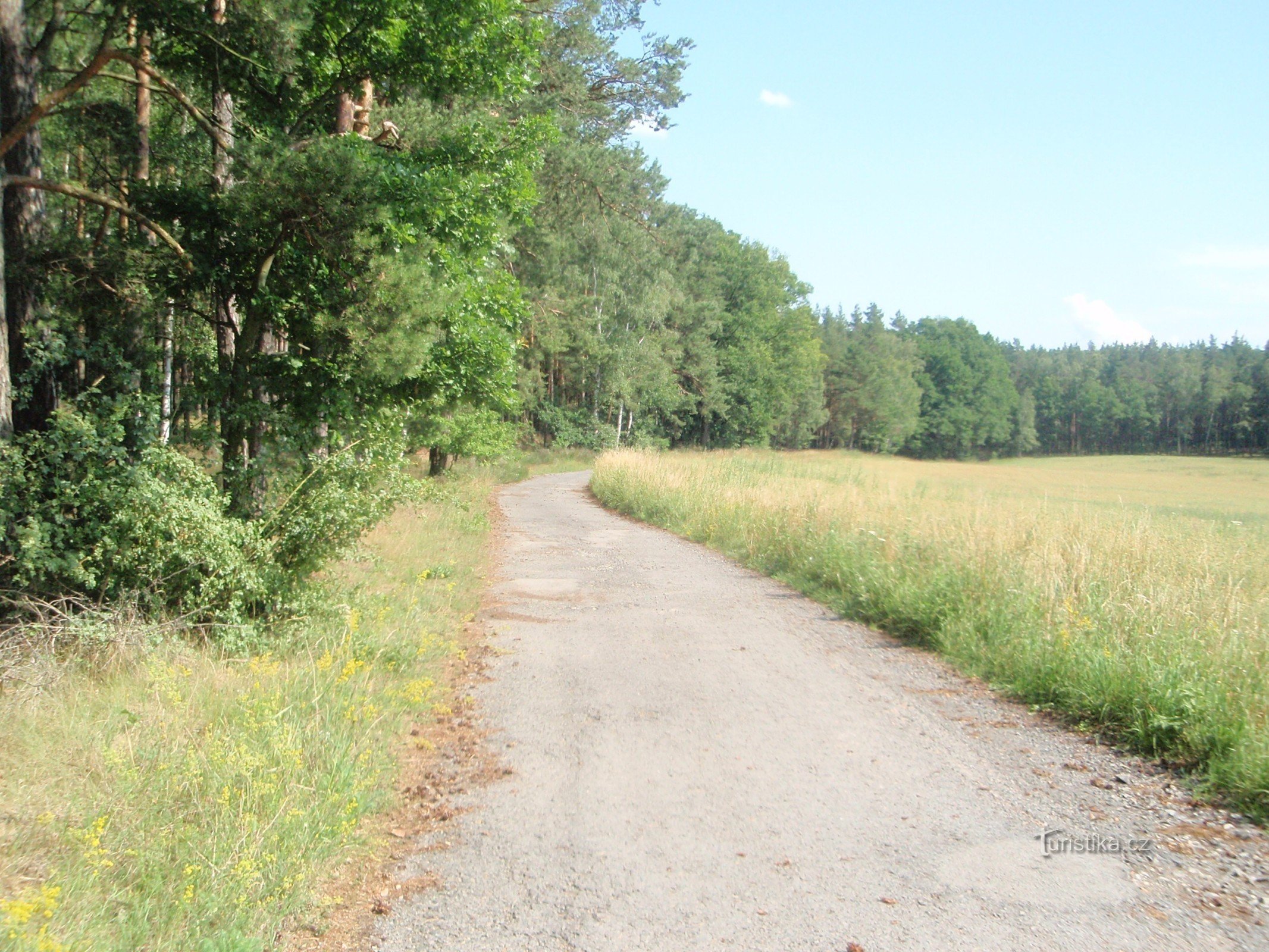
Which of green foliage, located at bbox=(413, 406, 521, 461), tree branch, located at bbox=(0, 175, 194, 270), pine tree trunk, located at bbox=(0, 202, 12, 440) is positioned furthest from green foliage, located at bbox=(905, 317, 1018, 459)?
pine tree trunk, located at bbox=(0, 202, 12, 440)

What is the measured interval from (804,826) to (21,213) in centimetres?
879

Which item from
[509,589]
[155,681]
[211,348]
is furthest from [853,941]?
[211,348]

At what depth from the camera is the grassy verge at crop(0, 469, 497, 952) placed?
11.3 feet

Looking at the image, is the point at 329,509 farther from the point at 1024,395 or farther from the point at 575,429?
the point at 1024,395

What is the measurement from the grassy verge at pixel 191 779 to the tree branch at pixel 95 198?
376 cm

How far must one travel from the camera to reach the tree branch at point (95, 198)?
7559 millimetres

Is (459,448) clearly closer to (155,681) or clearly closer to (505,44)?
(505,44)

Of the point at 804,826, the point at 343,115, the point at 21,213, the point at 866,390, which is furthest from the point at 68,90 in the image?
the point at 866,390

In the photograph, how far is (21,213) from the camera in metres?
8.21

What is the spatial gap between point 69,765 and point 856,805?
4224mm

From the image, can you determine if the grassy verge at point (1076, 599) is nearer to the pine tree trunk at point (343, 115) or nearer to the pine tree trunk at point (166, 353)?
the pine tree trunk at point (166, 353)

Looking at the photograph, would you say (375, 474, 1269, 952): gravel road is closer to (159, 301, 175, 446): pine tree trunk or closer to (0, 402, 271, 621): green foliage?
(0, 402, 271, 621): green foliage

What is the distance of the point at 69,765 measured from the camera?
180 inches

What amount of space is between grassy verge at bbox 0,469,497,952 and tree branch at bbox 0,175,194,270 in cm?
376
